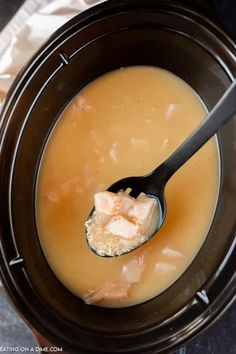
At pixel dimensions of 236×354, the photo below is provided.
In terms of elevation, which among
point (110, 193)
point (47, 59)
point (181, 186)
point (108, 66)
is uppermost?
point (47, 59)

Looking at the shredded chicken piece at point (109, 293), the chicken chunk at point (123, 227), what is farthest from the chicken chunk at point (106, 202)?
the shredded chicken piece at point (109, 293)

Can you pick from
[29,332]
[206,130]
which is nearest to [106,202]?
[206,130]

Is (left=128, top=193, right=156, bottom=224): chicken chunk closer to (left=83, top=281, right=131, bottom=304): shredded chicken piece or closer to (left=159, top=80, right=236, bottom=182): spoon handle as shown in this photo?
(left=159, top=80, right=236, bottom=182): spoon handle

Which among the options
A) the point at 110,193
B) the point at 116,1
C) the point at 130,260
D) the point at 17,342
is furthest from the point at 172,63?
the point at 17,342

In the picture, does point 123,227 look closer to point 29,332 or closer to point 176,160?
point 176,160

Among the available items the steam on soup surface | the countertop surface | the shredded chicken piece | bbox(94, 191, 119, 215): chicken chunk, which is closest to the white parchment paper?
the countertop surface

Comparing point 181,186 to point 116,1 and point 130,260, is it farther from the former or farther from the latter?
point 116,1
